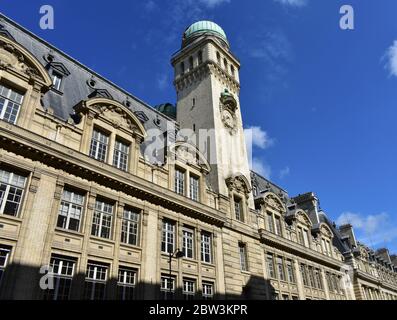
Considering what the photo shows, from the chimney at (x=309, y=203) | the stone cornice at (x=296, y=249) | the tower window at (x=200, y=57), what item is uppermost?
the tower window at (x=200, y=57)

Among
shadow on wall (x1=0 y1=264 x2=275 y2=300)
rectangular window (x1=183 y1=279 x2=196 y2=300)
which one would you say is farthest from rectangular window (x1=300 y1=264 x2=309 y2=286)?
rectangular window (x1=183 y1=279 x2=196 y2=300)

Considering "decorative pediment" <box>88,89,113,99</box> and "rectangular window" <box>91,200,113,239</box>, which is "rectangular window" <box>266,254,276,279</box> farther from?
"decorative pediment" <box>88,89,113,99</box>

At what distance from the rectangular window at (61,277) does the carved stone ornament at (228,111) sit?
836 inches

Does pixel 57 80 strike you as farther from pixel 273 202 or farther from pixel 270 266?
pixel 273 202

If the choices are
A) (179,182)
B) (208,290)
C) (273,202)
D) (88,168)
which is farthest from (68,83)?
(273,202)

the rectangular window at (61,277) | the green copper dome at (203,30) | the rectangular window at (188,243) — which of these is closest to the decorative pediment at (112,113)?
the rectangular window at (188,243)

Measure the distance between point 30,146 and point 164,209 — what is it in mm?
9385

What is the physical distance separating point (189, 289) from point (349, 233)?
41606mm

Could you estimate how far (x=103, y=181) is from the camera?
19594mm

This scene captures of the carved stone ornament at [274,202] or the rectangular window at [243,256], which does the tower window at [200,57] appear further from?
the rectangular window at [243,256]

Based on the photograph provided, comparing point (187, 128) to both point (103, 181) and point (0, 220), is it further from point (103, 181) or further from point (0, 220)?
point (0, 220)

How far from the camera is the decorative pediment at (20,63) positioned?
698 inches
